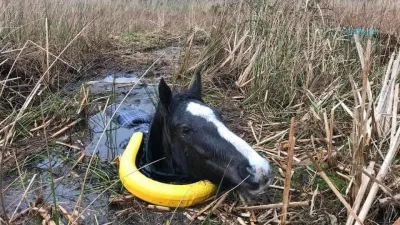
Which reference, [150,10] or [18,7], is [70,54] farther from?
[150,10]

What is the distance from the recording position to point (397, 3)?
21.3ft

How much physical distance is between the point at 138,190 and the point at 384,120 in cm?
185

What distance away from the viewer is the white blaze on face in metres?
2.64

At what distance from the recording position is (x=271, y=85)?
4906mm

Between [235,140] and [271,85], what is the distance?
215 centimetres

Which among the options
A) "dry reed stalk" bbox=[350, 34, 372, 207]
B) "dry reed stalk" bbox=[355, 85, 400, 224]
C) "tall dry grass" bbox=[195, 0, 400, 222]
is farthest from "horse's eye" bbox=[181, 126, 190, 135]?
"dry reed stalk" bbox=[355, 85, 400, 224]

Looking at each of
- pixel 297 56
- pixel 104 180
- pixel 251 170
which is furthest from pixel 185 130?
pixel 297 56

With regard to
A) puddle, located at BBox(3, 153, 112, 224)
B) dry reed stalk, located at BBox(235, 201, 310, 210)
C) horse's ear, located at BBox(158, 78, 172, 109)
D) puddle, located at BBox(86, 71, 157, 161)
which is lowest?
puddle, located at BBox(86, 71, 157, 161)

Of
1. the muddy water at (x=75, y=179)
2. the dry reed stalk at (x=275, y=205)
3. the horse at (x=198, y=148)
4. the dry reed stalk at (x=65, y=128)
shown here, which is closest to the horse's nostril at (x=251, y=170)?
the horse at (x=198, y=148)

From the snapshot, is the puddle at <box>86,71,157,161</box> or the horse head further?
the puddle at <box>86,71,157,161</box>

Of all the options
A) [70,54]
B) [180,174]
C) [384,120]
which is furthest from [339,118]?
[70,54]

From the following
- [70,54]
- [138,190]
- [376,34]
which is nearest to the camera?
[138,190]

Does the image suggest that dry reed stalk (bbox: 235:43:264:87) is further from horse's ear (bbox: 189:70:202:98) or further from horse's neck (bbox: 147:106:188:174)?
horse's neck (bbox: 147:106:188:174)

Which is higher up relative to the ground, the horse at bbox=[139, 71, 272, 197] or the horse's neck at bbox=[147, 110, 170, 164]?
the horse at bbox=[139, 71, 272, 197]
